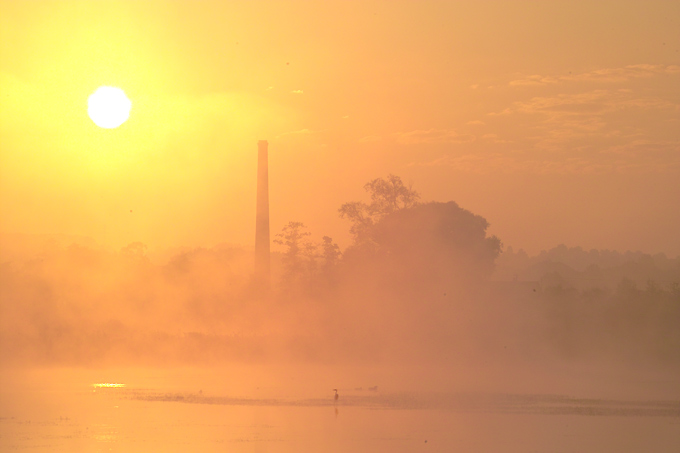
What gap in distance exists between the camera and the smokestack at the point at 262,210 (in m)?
56.4

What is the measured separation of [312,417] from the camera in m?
21.7

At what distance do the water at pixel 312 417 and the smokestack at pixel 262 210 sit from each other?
25.4m

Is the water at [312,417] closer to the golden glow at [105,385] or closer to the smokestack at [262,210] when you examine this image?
the golden glow at [105,385]

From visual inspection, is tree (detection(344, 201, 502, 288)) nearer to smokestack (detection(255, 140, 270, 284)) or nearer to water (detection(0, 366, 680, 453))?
smokestack (detection(255, 140, 270, 284))

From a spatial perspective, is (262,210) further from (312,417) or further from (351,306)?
(312,417)

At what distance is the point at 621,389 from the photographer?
2900 cm

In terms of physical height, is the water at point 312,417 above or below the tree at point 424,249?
below

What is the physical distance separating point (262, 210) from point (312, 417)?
3691 cm

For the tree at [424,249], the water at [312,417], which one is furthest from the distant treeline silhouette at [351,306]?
the water at [312,417]

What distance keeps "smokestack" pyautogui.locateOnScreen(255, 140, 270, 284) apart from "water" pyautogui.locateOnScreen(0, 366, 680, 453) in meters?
25.4

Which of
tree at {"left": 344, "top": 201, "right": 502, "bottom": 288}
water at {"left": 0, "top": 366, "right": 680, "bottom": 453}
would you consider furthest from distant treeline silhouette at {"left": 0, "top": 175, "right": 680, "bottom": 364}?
water at {"left": 0, "top": 366, "right": 680, "bottom": 453}

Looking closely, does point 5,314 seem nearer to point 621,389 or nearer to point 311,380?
point 311,380

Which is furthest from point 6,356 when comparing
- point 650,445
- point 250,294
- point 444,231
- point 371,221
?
point 650,445

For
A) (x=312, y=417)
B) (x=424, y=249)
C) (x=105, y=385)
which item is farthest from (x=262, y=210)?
(x=312, y=417)
